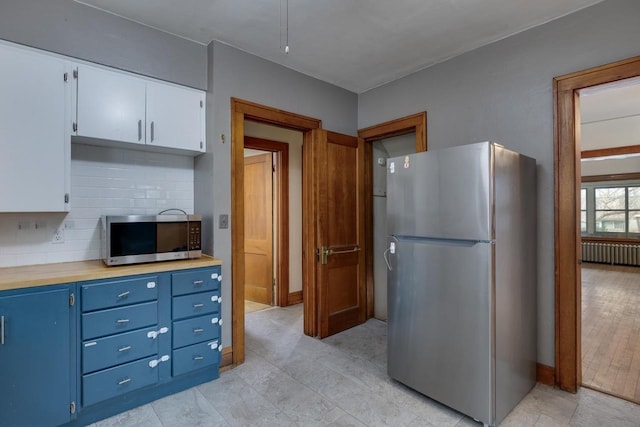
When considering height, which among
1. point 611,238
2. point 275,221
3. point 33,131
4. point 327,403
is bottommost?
point 327,403

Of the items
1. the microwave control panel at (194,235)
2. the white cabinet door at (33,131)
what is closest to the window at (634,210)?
the microwave control panel at (194,235)

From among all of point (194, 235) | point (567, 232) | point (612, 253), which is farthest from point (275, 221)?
point (612, 253)

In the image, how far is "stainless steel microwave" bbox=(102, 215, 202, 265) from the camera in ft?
6.93

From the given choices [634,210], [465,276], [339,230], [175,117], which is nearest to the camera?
[465,276]

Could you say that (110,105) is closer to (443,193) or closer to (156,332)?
(156,332)

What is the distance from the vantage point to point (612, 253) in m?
7.44

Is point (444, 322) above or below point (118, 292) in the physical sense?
below

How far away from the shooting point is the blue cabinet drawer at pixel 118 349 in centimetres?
192

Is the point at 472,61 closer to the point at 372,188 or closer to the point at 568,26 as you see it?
the point at 568,26

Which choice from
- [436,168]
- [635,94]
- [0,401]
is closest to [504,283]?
[436,168]

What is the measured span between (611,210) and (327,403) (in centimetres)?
880

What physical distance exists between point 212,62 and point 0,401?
254cm

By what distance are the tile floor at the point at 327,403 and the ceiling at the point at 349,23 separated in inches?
105

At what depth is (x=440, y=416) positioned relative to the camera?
2.01 metres
